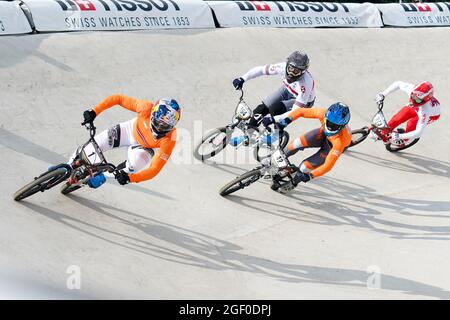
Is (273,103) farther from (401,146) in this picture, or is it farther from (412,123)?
(401,146)

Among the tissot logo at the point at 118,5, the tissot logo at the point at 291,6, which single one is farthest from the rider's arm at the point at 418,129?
the tissot logo at the point at 118,5

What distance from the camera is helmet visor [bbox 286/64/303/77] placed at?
1058 centimetres

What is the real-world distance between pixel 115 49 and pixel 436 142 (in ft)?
22.8

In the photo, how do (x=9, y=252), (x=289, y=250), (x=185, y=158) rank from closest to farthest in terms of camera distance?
(x=9, y=252)
(x=289, y=250)
(x=185, y=158)

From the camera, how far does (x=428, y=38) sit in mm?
17828

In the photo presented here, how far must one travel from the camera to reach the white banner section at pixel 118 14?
13867 millimetres

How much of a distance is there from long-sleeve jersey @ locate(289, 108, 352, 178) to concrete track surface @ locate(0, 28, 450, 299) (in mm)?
874

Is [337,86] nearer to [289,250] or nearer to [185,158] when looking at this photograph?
[185,158]

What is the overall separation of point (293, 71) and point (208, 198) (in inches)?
98.5

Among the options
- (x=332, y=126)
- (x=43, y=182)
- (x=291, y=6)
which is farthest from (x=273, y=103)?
(x=291, y=6)

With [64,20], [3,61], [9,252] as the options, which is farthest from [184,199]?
[64,20]

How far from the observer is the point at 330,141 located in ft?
32.6

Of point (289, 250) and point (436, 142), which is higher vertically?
point (436, 142)

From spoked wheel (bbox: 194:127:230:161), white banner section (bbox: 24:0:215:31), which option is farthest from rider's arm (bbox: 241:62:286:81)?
white banner section (bbox: 24:0:215:31)
